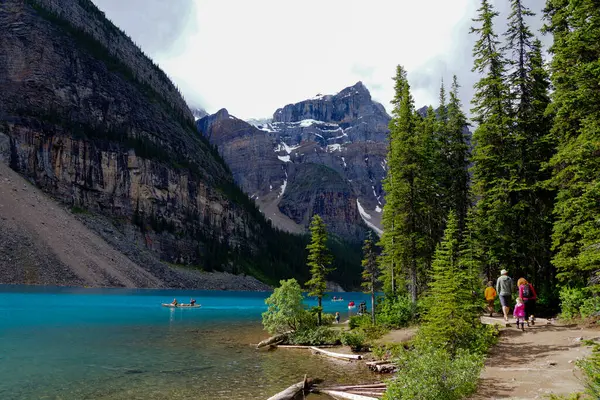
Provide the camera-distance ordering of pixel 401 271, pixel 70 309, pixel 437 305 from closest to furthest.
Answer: pixel 437 305, pixel 401 271, pixel 70 309

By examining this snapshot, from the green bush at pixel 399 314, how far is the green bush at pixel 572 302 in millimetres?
9669

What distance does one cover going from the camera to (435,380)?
1159cm

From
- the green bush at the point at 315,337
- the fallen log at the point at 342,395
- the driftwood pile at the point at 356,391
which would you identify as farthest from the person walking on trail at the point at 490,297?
the fallen log at the point at 342,395

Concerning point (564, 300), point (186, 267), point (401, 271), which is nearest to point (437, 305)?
point (564, 300)

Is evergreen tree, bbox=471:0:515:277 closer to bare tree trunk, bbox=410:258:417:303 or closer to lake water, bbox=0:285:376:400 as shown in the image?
bare tree trunk, bbox=410:258:417:303

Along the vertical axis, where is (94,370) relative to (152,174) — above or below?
below

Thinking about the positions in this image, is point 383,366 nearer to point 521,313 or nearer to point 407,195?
point 521,313

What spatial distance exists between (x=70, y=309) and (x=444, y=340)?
49.1m

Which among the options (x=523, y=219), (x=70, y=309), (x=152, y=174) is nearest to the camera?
(x=523, y=219)

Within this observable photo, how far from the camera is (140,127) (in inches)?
7141

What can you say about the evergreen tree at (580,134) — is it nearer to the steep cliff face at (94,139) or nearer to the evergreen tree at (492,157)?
the evergreen tree at (492,157)

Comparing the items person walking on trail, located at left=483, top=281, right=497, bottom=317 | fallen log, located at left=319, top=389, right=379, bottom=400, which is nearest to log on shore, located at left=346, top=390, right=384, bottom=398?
fallen log, located at left=319, top=389, right=379, bottom=400

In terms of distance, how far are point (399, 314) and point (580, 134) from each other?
55.9ft

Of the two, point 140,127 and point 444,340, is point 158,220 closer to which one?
point 140,127
